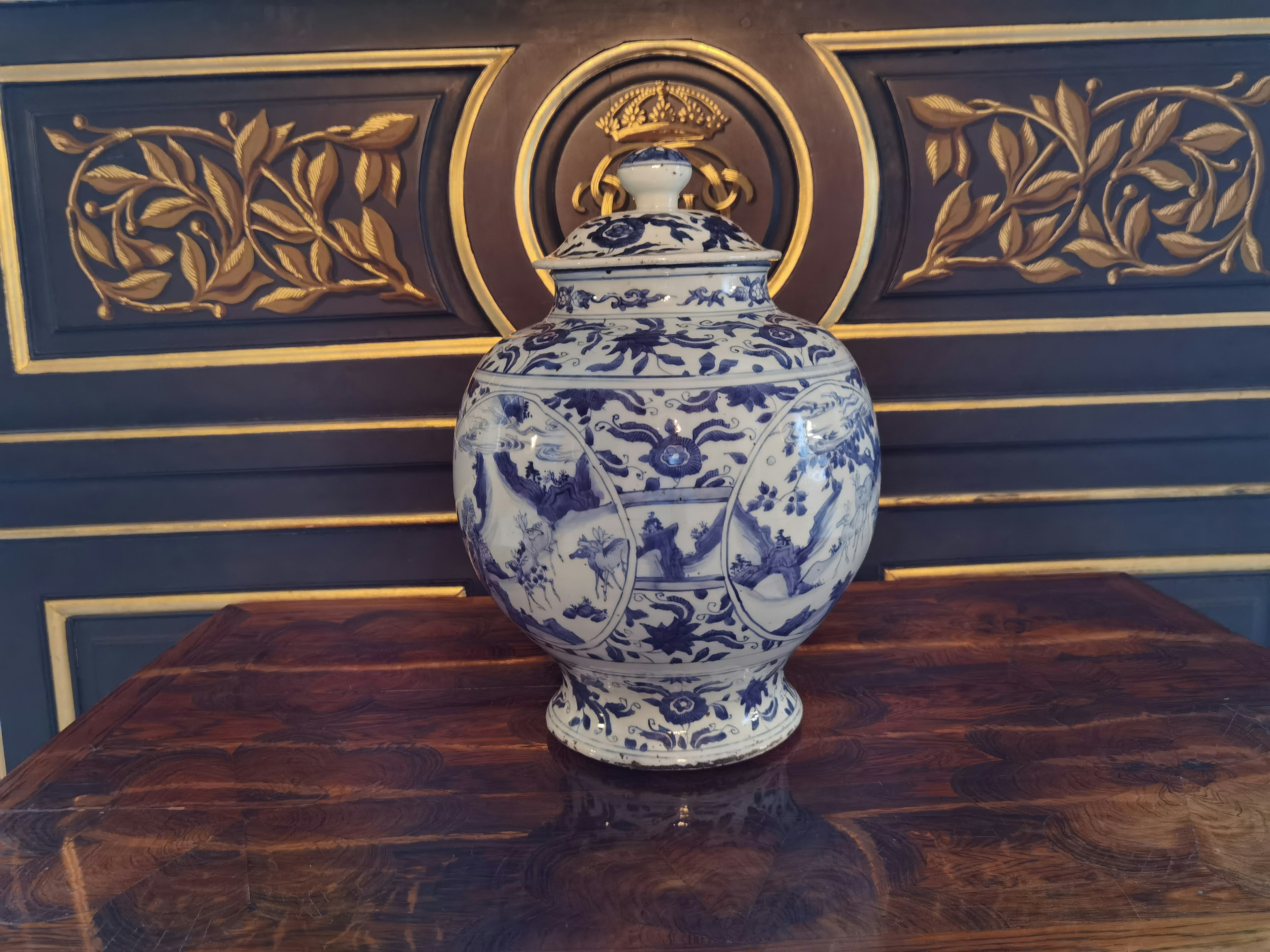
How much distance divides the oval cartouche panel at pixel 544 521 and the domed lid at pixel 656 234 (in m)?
0.13

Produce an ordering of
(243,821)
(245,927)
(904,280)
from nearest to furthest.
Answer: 1. (245,927)
2. (243,821)
3. (904,280)

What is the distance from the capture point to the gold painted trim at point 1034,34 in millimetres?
953

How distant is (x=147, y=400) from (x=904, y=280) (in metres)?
0.91

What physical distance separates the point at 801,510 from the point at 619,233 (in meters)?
0.25

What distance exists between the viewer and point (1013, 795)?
624 mm

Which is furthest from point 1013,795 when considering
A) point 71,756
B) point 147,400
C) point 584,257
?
point 147,400

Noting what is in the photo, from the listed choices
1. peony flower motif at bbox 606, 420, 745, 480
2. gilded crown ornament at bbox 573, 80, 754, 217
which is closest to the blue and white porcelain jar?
peony flower motif at bbox 606, 420, 745, 480

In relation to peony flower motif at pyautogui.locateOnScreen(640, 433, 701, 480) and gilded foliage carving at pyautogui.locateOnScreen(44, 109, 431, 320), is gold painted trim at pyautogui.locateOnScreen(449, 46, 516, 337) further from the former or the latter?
peony flower motif at pyautogui.locateOnScreen(640, 433, 701, 480)

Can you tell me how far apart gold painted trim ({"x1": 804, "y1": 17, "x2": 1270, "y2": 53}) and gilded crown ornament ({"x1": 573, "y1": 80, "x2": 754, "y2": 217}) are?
145mm

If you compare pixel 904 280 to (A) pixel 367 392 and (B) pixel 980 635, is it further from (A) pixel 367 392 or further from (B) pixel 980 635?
(A) pixel 367 392

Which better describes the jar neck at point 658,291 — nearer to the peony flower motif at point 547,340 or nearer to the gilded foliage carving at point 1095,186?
the peony flower motif at point 547,340

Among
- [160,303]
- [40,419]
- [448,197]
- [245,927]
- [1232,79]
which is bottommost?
[245,927]

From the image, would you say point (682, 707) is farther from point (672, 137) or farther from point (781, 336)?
point (672, 137)

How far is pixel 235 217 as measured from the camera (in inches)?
39.4
